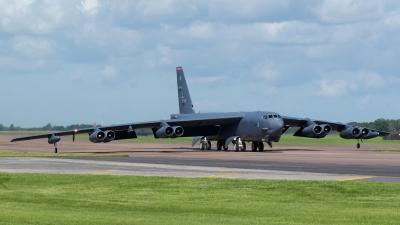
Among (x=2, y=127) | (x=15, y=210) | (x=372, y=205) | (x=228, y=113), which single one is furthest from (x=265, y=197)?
(x=2, y=127)

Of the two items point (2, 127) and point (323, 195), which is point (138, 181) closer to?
point (323, 195)

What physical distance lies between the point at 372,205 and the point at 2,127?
472 feet

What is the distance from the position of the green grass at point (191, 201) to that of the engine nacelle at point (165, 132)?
3109cm

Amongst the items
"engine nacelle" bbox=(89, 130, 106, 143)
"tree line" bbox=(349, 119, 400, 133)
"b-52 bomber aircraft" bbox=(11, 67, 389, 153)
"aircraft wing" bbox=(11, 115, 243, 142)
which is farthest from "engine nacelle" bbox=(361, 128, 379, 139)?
"tree line" bbox=(349, 119, 400, 133)

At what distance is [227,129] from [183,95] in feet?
27.5

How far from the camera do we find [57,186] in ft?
65.7

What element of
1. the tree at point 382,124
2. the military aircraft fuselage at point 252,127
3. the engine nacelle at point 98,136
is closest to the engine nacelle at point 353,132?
the military aircraft fuselage at point 252,127

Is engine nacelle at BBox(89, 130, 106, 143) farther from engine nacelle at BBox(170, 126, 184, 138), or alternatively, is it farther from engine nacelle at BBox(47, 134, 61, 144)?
engine nacelle at BBox(170, 126, 184, 138)

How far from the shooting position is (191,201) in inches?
630

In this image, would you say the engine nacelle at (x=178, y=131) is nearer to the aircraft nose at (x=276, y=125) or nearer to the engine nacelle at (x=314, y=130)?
the aircraft nose at (x=276, y=125)

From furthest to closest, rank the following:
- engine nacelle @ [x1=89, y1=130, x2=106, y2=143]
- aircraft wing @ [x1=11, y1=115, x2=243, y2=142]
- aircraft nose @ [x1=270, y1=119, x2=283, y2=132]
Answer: aircraft wing @ [x1=11, y1=115, x2=243, y2=142] → aircraft nose @ [x1=270, y1=119, x2=283, y2=132] → engine nacelle @ [x1=89, y1=130, x2=106, y2=143]

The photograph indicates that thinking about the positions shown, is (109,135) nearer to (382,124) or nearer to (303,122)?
(303,122)

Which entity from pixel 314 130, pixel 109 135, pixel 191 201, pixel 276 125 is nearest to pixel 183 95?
pixel 314 130

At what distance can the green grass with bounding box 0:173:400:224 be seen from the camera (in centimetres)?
1278
